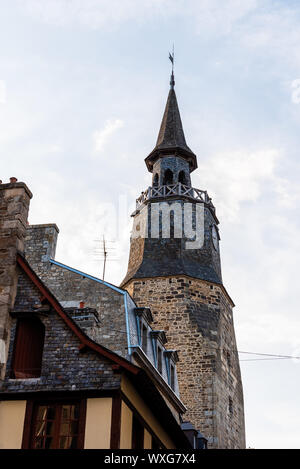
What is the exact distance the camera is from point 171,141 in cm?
3516

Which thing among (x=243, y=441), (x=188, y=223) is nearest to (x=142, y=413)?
(x=243, y=441)

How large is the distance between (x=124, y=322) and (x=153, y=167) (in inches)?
728

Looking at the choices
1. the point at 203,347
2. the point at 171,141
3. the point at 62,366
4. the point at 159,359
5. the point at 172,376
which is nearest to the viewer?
the point at 62,366

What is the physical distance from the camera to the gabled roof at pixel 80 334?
1068 cm

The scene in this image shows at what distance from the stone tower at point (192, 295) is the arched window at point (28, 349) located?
44.9 feet

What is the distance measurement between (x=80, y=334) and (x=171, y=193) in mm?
20304

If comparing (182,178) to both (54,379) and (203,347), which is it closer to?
(203,347)

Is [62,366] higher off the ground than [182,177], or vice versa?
[182,177]

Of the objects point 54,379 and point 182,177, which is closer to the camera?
point 54,379

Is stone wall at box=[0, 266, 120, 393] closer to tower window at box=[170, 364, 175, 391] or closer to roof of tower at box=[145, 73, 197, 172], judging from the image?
tower window at box=[170, 364, 175, 391]

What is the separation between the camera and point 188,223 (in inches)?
1170

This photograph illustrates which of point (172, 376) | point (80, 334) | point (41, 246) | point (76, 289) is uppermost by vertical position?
point (41, 246)

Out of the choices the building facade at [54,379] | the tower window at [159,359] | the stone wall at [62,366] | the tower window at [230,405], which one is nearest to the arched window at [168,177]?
the tower window at [230,405]

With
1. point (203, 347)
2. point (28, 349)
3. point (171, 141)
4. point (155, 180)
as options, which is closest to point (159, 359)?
point (203, 347)
